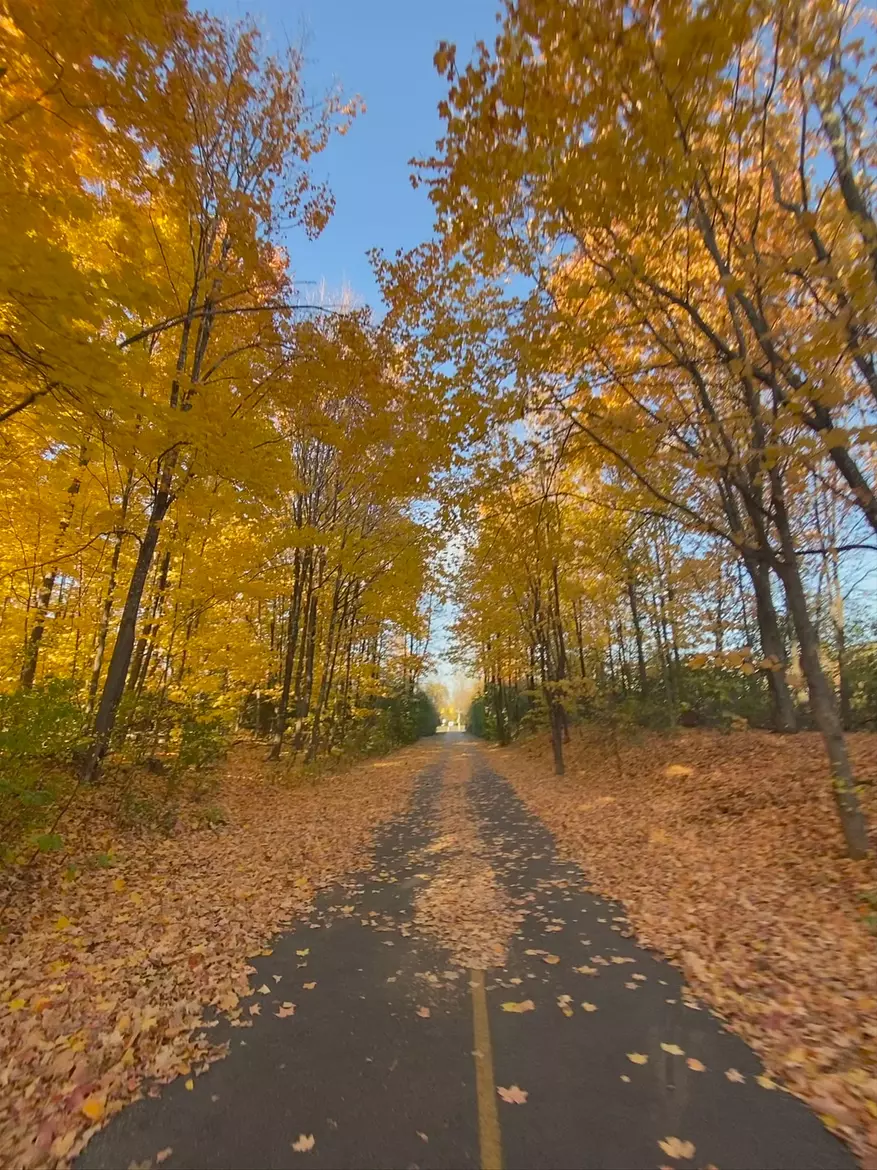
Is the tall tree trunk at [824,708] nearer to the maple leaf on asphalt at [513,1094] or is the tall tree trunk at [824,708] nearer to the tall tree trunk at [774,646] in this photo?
the maple leaf on asphalt at [513,1094]

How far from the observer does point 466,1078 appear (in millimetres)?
3404

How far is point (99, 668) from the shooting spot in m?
12.2

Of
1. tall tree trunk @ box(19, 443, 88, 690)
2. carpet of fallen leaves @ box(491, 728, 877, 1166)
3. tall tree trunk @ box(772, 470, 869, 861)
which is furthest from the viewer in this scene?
tall tree trunk @ box(19, 443, 88, 690)

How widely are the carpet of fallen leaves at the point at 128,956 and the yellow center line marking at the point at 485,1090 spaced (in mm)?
1617

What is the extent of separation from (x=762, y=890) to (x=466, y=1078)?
14.3 ft

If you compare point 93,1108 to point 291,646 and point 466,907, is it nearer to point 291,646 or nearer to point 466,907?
point 466,907

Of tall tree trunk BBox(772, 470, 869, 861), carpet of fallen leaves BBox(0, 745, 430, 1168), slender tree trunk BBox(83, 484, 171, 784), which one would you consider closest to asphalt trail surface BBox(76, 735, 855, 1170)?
carpet of fallen leaves BBox(0, 745, 430, 1168)

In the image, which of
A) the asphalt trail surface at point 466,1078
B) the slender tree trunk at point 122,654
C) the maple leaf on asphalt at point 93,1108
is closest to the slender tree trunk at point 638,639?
the slender tree trunk at point 122,654

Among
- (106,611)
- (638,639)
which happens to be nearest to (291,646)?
(106,611)

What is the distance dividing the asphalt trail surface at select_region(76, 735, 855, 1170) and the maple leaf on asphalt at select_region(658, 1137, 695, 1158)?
0.07 ft

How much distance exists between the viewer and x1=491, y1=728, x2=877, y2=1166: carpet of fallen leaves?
3.58 meters

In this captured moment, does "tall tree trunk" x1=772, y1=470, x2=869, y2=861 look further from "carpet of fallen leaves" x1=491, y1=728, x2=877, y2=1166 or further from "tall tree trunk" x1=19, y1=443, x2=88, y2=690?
"tall tree trunk" x1=19, y1=443, x2=88, y2=690

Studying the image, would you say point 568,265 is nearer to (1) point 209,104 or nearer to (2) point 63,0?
(1) point 209,104

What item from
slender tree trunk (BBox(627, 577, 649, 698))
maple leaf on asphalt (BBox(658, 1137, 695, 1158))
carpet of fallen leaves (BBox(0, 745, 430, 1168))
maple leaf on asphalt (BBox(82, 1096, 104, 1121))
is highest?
slender tree trunk (BBox(627, 577, 649, 698))
